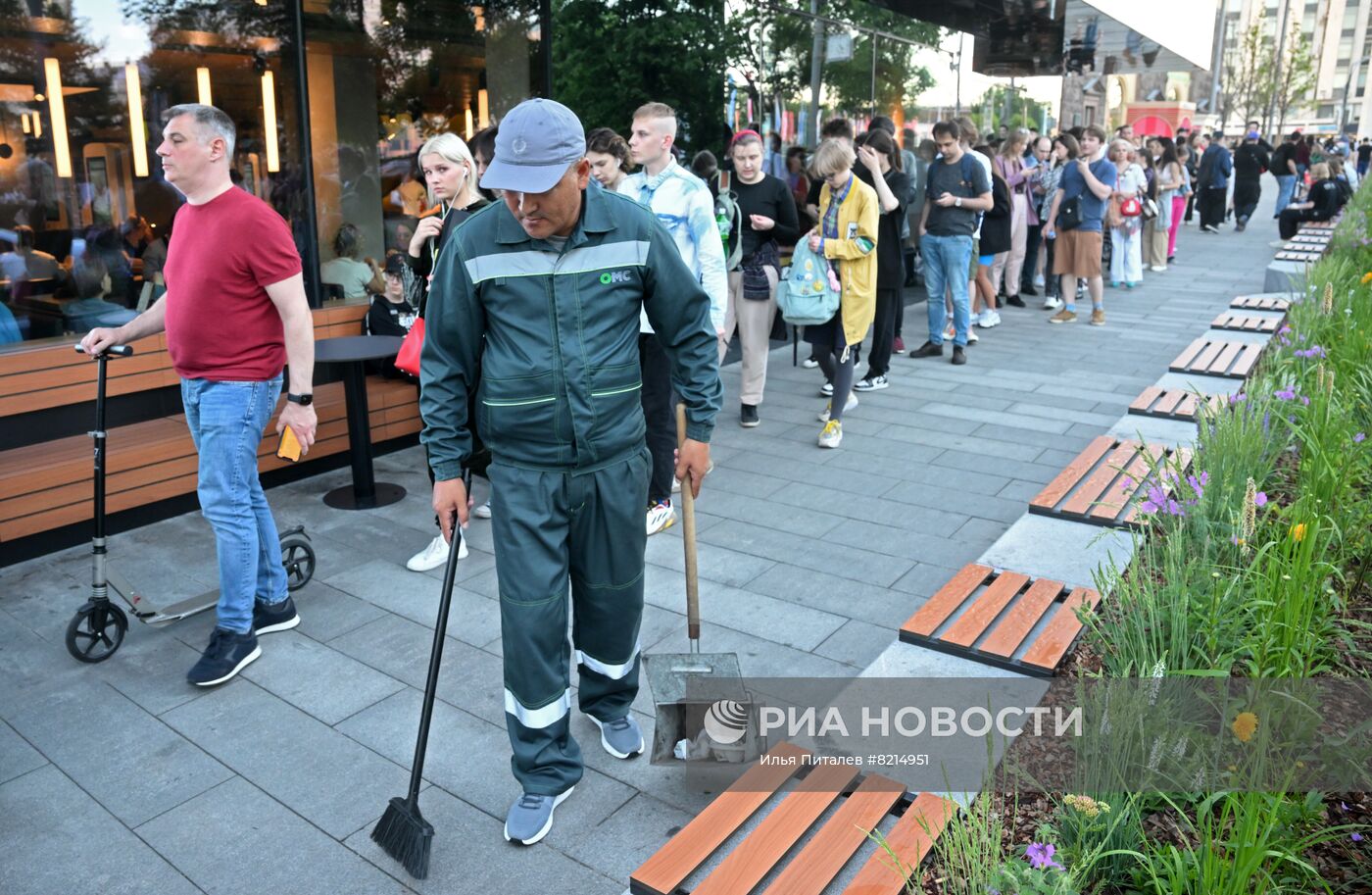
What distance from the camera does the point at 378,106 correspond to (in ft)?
27.7

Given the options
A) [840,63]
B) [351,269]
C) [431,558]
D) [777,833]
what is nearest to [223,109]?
[351,269]

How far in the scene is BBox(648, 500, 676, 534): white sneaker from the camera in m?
5.55

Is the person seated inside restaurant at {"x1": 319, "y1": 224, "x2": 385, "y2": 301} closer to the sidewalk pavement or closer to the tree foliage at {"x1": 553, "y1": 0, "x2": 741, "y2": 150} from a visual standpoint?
the sidewalk pavement

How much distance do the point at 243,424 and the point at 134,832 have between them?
1497mm

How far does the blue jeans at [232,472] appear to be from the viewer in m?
4.03

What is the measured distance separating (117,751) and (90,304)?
12.9 ft

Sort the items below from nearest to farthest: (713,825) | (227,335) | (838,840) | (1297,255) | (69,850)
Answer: (838,840), (713,825), (69,850), (227,335), (1297,255)

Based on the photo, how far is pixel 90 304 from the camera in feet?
21.7

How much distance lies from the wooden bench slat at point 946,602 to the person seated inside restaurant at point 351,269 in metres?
5.19

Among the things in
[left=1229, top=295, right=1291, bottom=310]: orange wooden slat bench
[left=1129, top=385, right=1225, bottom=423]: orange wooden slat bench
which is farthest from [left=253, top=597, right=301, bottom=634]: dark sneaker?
[left=1229, top=295, right=1291, bottom=310]: orange wooden slat bench

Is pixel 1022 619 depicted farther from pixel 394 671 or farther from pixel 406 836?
pixel 394 671

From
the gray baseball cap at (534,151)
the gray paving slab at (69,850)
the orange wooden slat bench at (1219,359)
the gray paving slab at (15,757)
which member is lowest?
the gray paving slab at (69,850)

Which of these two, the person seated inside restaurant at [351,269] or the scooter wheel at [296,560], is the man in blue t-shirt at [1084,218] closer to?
the person seated inside restaurant at [351,269]

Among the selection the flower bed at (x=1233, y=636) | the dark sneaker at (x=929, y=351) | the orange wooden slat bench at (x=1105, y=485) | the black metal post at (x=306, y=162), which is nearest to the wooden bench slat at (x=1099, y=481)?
the orange wooden slat bench at (x=1105, y=485)
